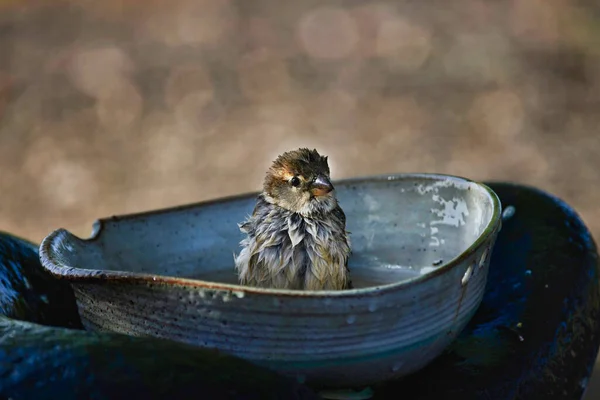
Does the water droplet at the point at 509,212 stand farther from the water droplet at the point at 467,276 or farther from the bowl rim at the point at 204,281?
the water droplet at the point at 467,276

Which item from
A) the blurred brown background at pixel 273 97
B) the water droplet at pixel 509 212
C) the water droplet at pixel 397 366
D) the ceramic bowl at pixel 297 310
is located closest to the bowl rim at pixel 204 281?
the ceramic bowl at pixel 297 310

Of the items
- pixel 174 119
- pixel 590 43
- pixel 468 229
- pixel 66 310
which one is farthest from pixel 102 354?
pixel 590 43

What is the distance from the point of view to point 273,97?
22.7 feet

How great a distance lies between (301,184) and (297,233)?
13 cm

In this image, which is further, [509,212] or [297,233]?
[509,212]

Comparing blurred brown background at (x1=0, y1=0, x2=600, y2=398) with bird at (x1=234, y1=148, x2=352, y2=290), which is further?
blurred brown background at (x1=0, y1=0, x2=600, y2=398)

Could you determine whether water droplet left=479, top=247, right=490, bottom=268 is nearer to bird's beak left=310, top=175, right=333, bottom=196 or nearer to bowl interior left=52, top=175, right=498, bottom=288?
bowl interior left=52, top=175, right=498, bottom=288

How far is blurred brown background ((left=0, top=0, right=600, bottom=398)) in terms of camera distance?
232 inches

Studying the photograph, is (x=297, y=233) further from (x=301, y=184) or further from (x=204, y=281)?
(x=204, y=281)

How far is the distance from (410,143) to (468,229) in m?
4.14

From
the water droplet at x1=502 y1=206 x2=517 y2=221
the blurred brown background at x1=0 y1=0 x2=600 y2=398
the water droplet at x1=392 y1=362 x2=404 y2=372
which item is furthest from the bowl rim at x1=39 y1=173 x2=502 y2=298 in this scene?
the blurred brown background at x1=0 y1=0 x2=600 y2=398

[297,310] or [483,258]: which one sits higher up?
[483,258]

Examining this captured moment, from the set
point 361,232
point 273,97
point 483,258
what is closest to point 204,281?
point 483,258

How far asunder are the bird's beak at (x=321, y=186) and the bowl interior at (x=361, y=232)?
0.61 ft
